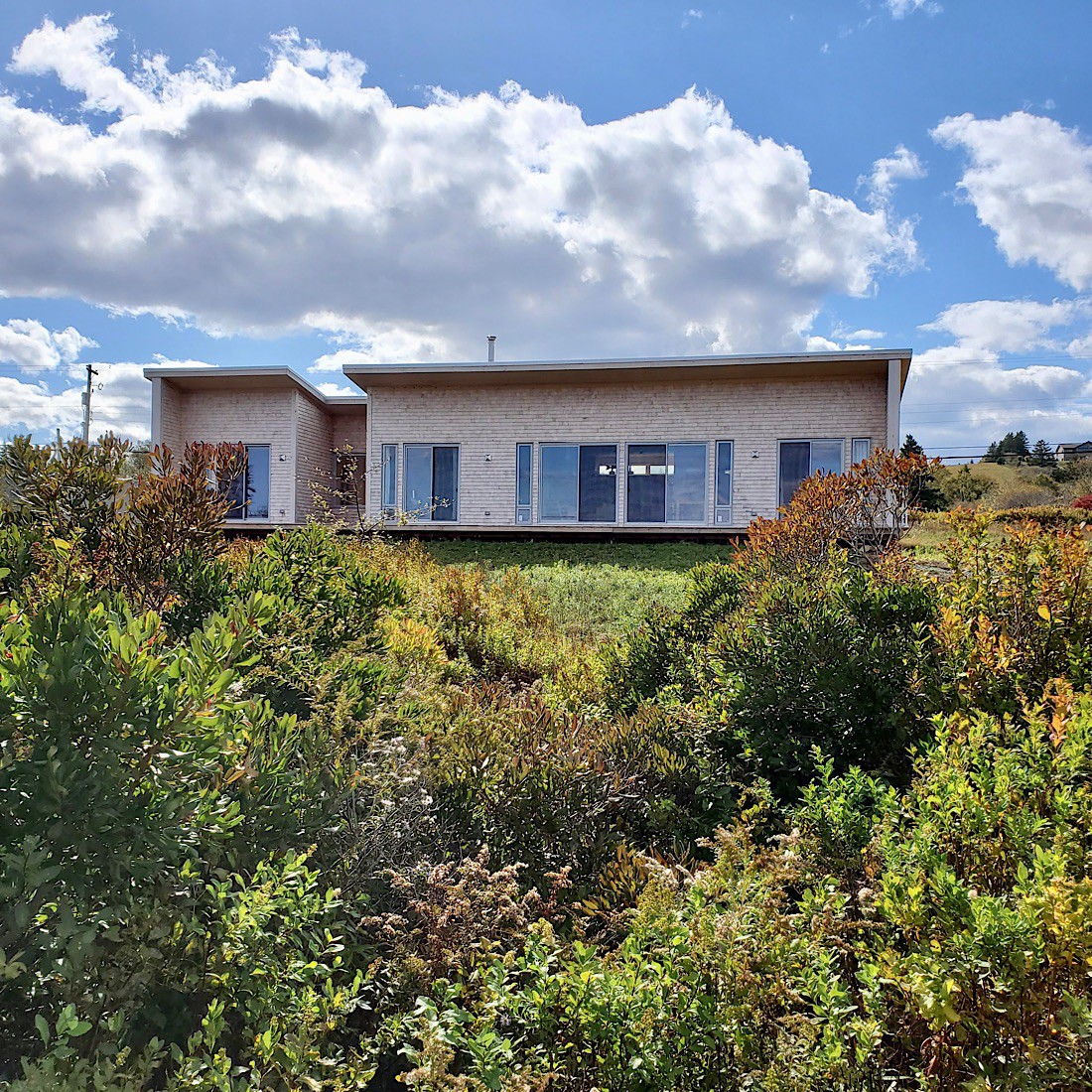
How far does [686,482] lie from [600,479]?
2.05 m

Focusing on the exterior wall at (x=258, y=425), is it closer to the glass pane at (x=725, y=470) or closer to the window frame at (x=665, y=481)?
the window frame at (x=665, y=481)

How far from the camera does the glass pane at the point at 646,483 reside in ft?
57.5

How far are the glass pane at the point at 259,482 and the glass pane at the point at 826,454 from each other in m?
13.4

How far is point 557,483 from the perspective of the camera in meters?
17.8

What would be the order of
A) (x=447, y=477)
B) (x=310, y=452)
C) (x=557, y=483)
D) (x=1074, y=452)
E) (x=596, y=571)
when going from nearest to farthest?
(x=596, y=571) → (x=557, y=483) → (x=447, y=477) → (x=310, y=452) → (x=1074, y=452)

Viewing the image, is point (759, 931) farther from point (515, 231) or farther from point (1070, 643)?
point (515, 231)

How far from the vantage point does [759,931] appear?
1.89 metres

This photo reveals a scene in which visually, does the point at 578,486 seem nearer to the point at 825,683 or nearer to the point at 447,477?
the point at 447,477

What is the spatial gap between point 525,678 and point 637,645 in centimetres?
127

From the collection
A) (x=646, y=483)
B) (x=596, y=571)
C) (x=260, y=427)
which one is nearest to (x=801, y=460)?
(x=646, y=483)

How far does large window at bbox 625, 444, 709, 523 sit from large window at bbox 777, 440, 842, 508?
1.76m

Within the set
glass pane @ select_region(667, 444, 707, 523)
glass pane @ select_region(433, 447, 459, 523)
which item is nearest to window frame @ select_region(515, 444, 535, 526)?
glass pane @ select_region(433, 447, 459, 523)

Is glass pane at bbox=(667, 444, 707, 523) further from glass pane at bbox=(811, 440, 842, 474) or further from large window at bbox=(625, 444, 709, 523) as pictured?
glass pane at bbox=(811, 440, 842, 474)

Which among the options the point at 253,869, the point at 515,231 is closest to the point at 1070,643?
the point at 253,869
